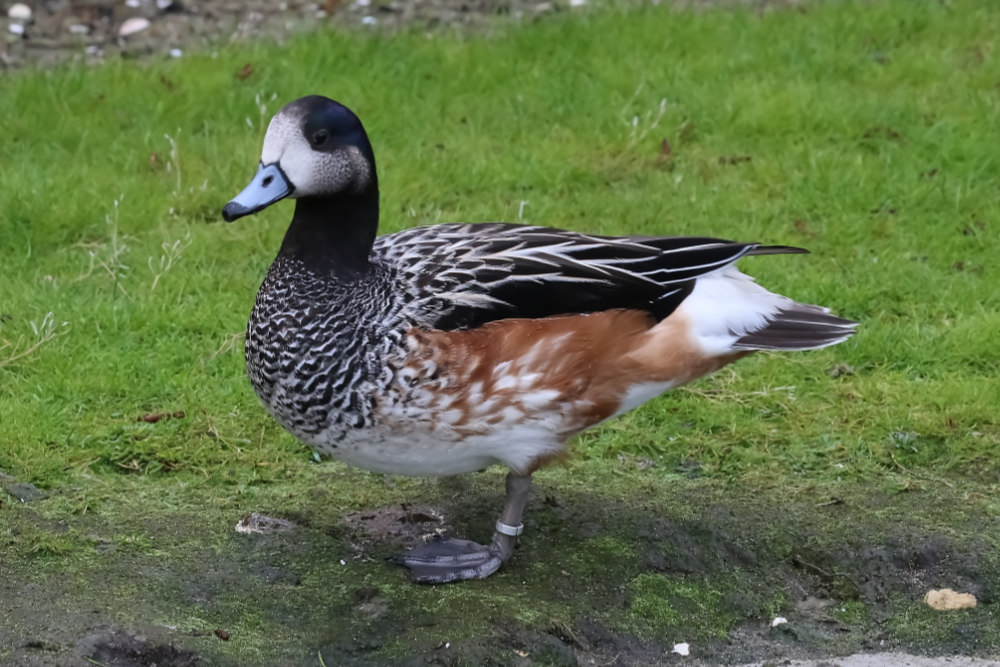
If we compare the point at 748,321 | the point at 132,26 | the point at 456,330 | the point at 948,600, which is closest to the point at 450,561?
the point at 456,330

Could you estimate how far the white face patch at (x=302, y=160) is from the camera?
3434 mm

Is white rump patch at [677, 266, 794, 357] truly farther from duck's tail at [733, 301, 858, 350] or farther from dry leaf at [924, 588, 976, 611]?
dry leaf at [924, 588, 976, 611]

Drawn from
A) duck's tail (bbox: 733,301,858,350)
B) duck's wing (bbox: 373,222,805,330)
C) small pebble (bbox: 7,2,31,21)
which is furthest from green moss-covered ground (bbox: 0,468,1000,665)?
small pebble (bbox: 7,2,31,21)

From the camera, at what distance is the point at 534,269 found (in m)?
3.55

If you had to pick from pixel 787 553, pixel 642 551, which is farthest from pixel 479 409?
pixel 787 553

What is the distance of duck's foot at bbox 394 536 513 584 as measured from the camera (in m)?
3.57

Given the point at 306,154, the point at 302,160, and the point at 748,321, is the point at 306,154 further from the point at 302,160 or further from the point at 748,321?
the point at 748,321

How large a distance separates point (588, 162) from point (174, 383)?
242cm

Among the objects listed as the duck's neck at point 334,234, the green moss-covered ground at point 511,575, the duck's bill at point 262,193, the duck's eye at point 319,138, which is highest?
the duck's eye at point 319,138

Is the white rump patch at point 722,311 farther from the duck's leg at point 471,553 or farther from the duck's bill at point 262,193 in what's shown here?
the duck's bill at point 262,193

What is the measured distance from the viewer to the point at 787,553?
3797 millimetres

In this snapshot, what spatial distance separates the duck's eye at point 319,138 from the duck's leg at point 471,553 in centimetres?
101

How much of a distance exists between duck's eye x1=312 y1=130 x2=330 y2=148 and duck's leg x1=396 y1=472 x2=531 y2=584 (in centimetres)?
101

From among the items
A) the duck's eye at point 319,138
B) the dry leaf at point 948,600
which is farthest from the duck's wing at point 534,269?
the dry leaf at point 948,600
